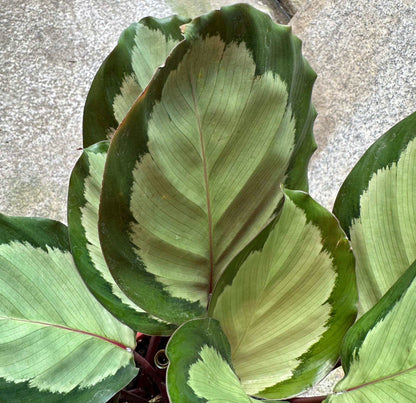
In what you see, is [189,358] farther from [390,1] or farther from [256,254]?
[390,1]

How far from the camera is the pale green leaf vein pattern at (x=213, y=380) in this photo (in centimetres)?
42

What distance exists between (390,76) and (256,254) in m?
0.74

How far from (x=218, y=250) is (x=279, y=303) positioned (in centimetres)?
8

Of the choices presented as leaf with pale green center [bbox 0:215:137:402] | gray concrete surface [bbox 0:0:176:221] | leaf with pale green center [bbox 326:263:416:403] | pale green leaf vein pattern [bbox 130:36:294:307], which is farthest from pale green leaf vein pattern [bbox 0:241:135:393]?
gray concrete surface [bbox 0:0:176:221]

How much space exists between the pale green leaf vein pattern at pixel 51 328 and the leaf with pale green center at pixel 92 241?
29 millimetres

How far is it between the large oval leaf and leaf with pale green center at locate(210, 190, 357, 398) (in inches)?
2.1

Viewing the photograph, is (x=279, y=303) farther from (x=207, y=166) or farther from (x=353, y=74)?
(x=353, y=74)

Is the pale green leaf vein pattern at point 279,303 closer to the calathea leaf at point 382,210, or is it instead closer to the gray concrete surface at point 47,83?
the calathea leaf at point 382,210

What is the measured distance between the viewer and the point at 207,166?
49 centimetres

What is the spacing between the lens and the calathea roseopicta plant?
0.45 meters

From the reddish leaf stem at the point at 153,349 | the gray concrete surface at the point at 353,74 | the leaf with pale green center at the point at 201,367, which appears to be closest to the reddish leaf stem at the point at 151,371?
the reddish leaf stem at the point at 153,349

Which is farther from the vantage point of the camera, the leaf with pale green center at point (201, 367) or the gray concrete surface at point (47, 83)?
the gray concrete surface at point (47, 83)

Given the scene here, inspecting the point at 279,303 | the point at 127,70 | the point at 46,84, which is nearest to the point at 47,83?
the point at 46,84

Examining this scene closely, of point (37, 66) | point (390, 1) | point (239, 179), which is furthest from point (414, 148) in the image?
point (37, 66)
